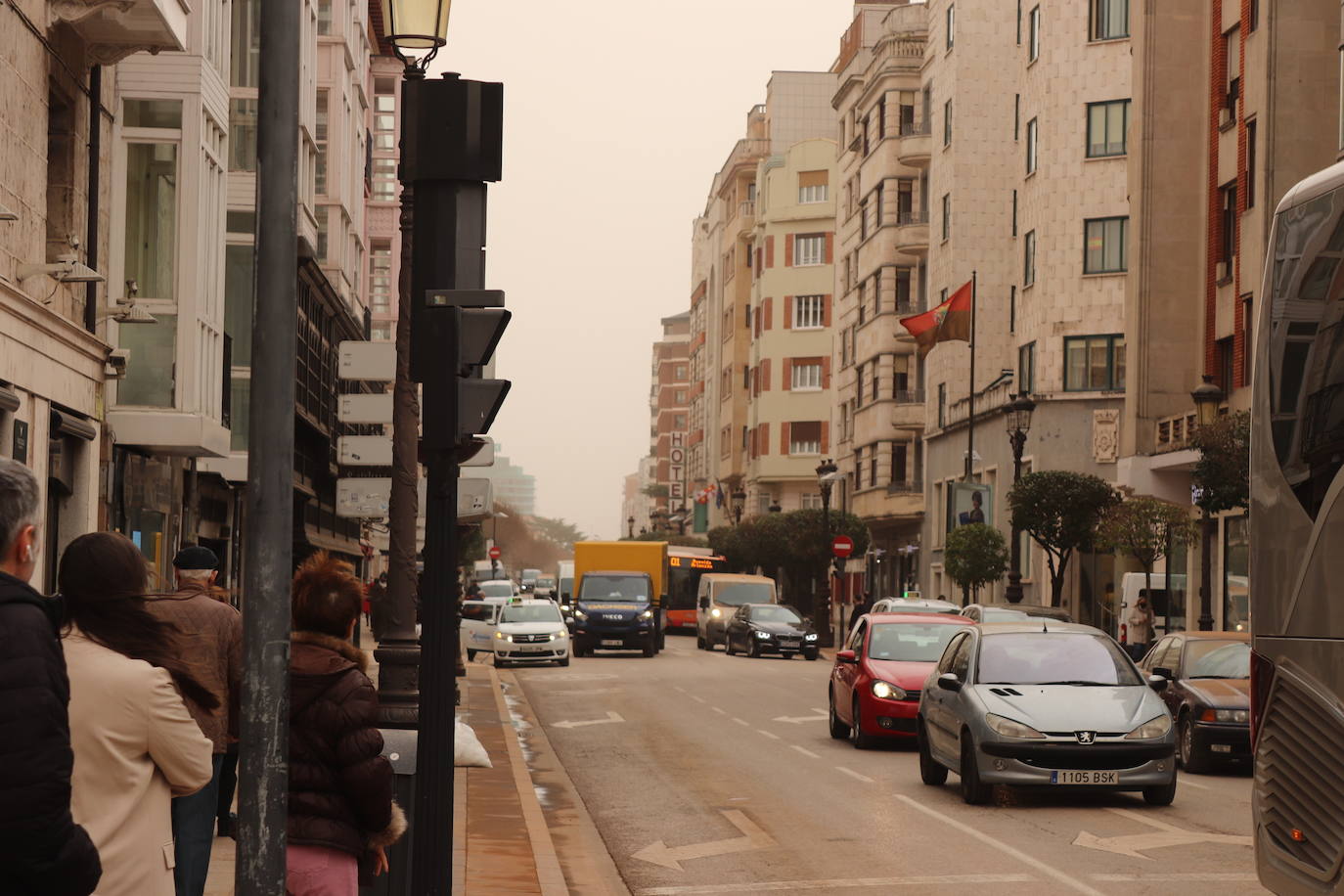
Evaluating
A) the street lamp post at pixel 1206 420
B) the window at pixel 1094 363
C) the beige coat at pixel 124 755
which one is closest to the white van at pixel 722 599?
the window at pixel 1094 363

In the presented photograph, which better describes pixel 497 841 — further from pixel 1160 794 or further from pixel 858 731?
pixel 858 731

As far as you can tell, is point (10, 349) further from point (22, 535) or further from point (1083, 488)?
point (1083, 488)

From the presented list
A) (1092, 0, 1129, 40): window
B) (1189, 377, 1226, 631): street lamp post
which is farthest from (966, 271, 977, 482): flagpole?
(1189, 377, 1226, 631): street lamp post

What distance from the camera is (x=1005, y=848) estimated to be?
13781 millimetres

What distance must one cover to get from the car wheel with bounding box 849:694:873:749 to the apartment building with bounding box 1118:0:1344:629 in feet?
53.8

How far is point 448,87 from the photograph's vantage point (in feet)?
24.6

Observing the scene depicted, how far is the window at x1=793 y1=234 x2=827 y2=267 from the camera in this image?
106 metres

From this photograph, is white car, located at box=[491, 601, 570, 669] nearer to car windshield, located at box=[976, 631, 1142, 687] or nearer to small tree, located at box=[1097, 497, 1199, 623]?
small tree, located at box=[1097, 497, 1199, 623]

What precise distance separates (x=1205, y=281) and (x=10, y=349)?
3192 centimetres

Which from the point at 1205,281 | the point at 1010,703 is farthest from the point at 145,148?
the point at 1205,281

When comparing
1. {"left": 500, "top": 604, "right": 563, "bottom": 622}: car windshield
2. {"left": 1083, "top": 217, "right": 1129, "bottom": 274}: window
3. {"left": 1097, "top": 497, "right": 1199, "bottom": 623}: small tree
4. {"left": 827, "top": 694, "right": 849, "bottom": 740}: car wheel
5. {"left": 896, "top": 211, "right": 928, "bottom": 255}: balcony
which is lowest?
→ {"left": 827, "top": 694, "right": 849, "bottom": 740}: car wheel

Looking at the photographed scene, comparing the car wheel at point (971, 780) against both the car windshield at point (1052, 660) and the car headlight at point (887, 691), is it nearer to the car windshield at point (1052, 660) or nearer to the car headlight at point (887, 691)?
the car windshield at point (1052, 660)

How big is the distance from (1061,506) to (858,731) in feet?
79.7

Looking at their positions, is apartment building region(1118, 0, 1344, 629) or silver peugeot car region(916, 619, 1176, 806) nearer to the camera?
silver peugeot car region(916, 619, 1176, 806)
